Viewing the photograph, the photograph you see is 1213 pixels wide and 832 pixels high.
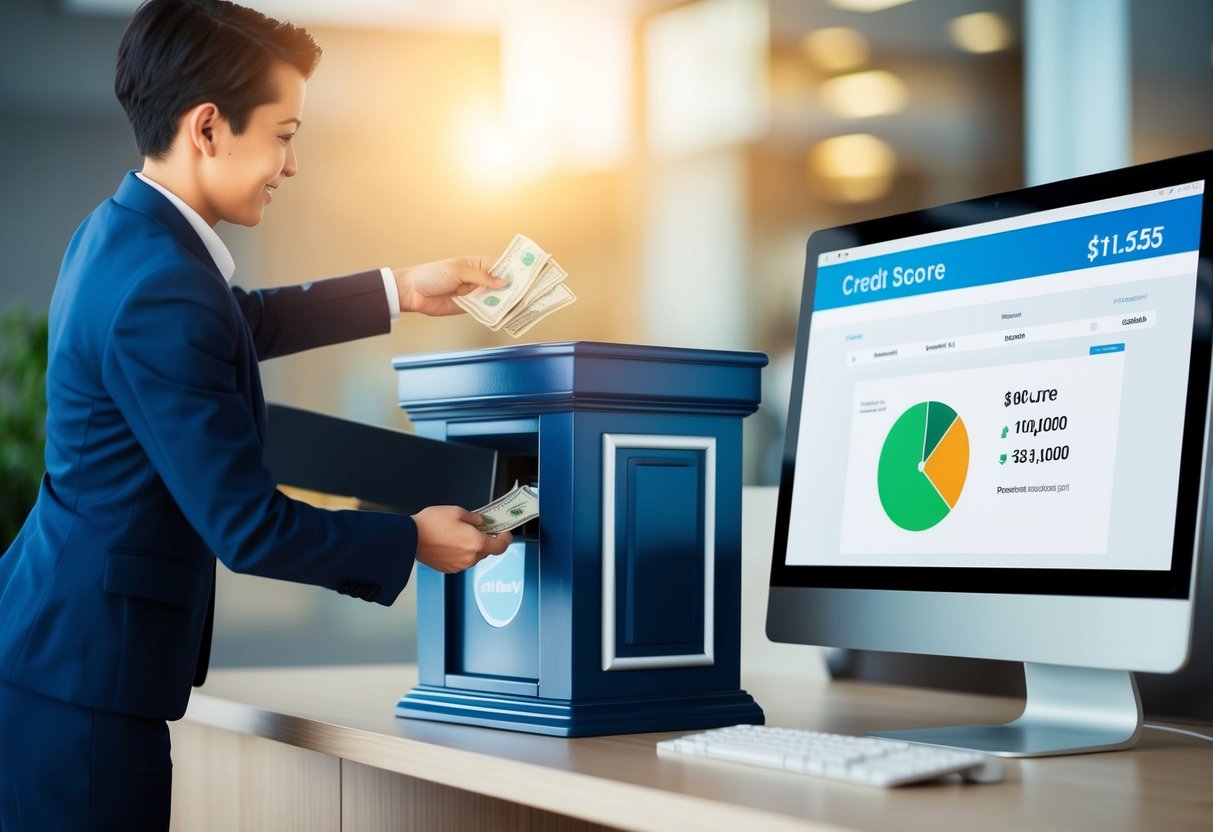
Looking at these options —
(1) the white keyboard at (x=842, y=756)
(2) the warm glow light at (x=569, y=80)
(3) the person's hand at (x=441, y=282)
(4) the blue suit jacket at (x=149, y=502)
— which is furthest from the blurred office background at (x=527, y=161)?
(1) the white keyboard at (x=842, y=756)

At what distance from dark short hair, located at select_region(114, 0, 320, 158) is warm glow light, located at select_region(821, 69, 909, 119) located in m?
2.28

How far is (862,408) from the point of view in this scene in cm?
133

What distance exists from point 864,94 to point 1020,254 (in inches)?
106

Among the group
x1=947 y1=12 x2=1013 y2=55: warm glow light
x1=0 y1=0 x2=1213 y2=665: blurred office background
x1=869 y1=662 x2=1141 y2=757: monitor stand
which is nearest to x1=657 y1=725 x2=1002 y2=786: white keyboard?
x1=869 y1=662 x2=1141 y2=757: monitor stand

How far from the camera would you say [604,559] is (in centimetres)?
128

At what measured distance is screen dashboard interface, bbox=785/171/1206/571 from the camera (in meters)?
1.10

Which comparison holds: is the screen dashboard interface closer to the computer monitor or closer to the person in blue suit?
the computer monitor

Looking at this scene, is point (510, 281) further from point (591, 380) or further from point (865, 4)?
point (865, 4)

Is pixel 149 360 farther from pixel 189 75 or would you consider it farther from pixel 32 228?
pixel 32 228

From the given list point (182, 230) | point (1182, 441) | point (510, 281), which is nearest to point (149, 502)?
point (182, 230)

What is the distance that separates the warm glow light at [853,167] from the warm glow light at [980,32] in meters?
0.54

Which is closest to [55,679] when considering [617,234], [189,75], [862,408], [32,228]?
[189,75]

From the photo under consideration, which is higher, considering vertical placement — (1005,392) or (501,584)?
(1005,392)

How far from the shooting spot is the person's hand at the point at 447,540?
127 cm
